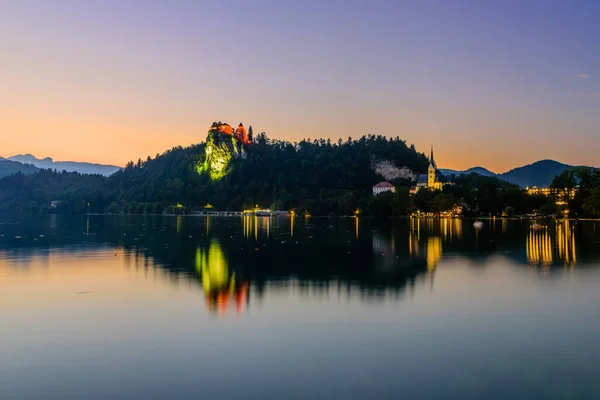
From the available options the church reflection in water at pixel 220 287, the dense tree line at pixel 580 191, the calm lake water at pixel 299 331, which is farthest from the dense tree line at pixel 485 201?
the church reflection in water at pixel 220 287

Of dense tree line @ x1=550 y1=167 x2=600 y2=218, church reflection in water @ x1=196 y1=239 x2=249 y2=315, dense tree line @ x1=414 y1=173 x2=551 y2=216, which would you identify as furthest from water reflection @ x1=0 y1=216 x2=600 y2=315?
dense tree line @ x1=414 y1=173 x2=551 y2=216

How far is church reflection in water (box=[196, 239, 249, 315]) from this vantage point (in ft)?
68.2

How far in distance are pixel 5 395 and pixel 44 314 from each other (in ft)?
27.1

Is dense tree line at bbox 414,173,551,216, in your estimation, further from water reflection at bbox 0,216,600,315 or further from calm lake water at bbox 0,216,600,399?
calm lake water at bbox 0,216,600,399

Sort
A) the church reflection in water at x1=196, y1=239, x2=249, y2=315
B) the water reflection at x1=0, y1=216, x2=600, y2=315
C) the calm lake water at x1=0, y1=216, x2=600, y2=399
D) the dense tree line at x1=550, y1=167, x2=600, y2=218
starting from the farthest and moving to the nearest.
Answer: the dense tree line at x1=550, y1=167, x2=600, y2=218
the water reflection at x1=0, y1=216, x2=600, y2=315
the church reflection in water at x1=196, y1=239, x2=249, y2=315
the calm lake water at x1=0, y1=216, x2=600, y2=399

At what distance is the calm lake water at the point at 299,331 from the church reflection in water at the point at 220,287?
9cm

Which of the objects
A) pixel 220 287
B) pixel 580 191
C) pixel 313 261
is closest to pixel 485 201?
pixel 580 191

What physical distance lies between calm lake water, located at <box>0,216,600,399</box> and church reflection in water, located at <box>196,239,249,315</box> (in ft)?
0.28

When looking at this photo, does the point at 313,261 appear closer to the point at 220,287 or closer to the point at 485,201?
the point at 220,287

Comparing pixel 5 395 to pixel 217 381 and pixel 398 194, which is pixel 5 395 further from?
pixel 398 194

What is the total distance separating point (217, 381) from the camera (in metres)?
12.5

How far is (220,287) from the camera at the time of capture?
2492 cm

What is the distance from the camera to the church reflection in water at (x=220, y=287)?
2079 cm

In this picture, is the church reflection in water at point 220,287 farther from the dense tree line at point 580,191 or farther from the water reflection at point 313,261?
the dense tree line at point 580,191
